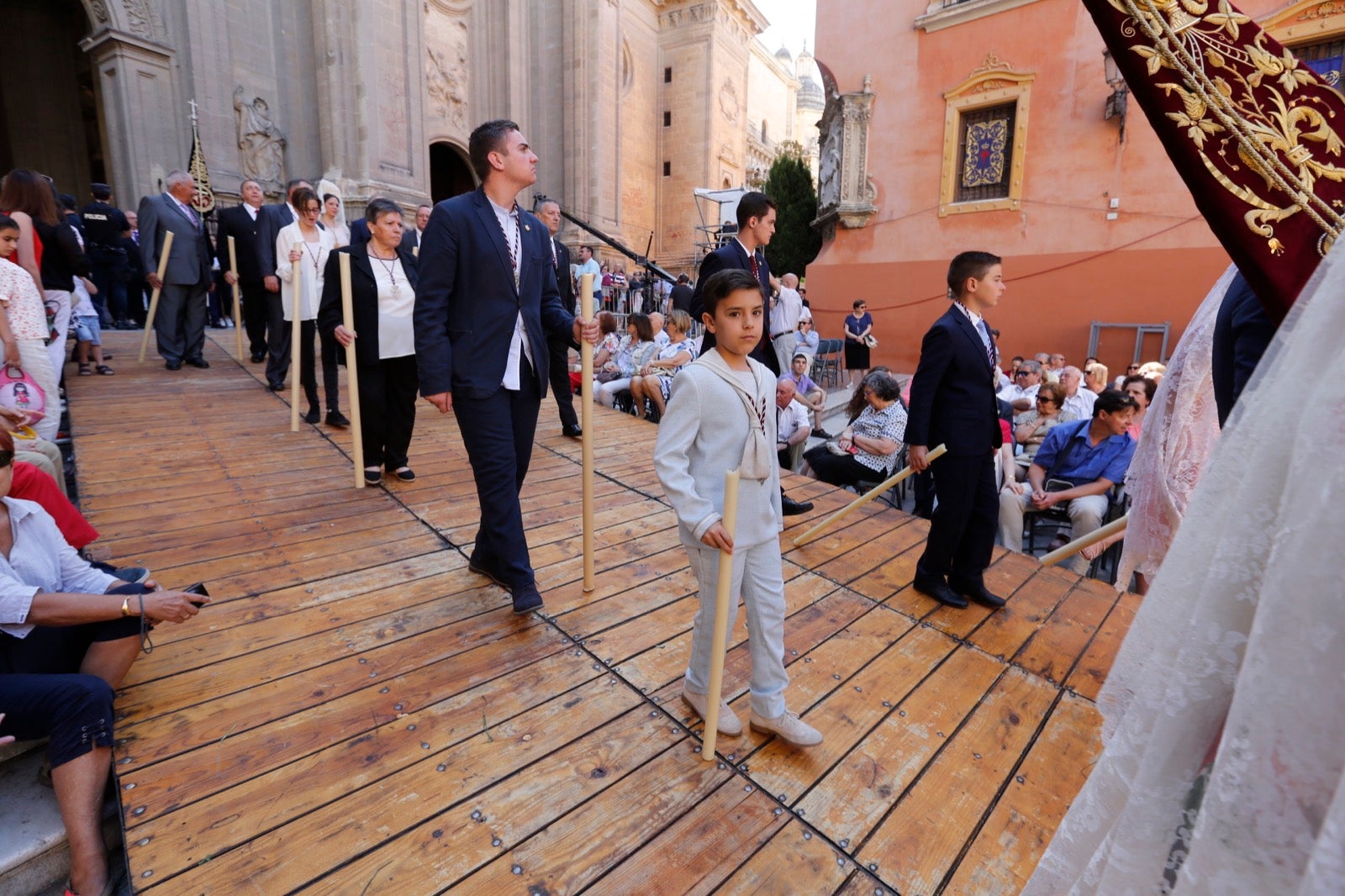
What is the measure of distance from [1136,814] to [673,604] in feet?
8.07

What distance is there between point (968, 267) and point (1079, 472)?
2300 millimetres

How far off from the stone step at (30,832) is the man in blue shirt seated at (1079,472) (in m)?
4.75

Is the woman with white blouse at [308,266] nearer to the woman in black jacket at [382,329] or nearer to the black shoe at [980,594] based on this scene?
the woman in black jacket at [382,329]

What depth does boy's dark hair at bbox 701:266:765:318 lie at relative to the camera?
210 cm

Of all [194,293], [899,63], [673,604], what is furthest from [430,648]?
[899,63]

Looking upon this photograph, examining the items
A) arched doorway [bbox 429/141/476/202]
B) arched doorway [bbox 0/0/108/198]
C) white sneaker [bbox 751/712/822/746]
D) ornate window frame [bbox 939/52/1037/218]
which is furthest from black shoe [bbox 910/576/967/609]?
arched doorway [bbox 0/0/108/198]

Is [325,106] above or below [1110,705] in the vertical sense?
above

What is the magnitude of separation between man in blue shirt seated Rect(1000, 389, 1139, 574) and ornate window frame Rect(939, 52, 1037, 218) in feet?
28.1

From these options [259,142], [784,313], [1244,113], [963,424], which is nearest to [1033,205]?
[784,313]

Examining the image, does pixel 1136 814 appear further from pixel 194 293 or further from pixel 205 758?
pixel 194 293

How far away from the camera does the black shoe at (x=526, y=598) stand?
9.57 ft

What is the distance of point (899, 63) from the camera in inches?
499

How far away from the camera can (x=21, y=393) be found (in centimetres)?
380

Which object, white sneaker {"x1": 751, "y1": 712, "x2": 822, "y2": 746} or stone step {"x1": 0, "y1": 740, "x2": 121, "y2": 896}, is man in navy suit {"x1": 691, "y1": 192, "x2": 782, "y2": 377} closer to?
white sneaker {"x1": 751, "y1": 712, "x2": 822, "y2": 746}
